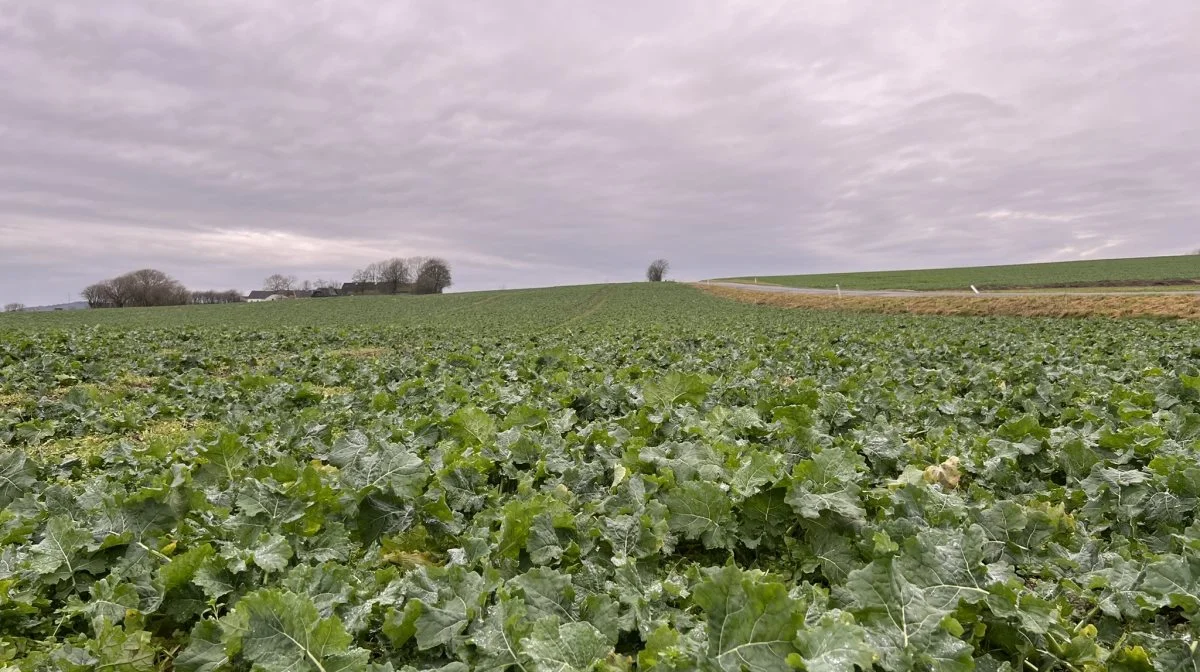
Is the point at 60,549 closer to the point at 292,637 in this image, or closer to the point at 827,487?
the point at 292,637

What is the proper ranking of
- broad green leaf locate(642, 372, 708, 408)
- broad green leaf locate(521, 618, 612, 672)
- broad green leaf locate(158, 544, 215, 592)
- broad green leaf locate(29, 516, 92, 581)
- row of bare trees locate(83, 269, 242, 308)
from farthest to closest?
row of bare trees locate(83, 269, 242, 308), broad green leaf locate(642, 372, 708, 408), broad green leaf locate(29, 516, 92, 581), broad green leaf locate(158, 544, 215, 592), broad green leaf locate(521, 618, 612, 672)

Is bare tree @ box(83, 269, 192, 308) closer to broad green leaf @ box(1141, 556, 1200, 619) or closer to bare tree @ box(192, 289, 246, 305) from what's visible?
bare tree @ box(192, 289, 246, 305)

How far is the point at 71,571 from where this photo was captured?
3082 millimetres

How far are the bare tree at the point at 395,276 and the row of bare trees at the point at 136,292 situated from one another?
2802cm

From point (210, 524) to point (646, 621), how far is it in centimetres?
263

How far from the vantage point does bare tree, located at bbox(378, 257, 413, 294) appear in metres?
118

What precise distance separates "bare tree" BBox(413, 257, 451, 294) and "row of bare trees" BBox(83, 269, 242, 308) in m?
33.1

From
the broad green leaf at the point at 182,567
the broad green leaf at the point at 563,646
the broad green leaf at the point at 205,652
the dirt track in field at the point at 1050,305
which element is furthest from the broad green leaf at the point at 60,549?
the dirt track in field at the point at 1050,305

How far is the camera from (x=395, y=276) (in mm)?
121000

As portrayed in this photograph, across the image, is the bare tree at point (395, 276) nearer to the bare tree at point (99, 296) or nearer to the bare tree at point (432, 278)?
the bare tree at point (432, 278)

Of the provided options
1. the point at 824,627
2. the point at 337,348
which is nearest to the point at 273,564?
the point at 824,627

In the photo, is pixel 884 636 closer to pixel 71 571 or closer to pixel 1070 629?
pixel 1070 629

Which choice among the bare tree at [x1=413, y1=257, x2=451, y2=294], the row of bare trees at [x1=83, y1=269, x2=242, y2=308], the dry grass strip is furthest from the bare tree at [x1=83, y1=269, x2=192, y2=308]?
the dry grass strip

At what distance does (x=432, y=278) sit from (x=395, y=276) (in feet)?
27.9
